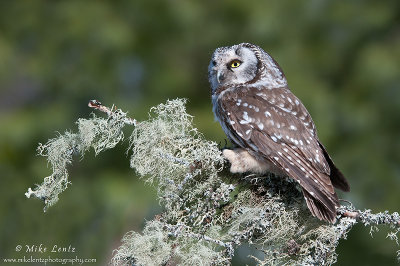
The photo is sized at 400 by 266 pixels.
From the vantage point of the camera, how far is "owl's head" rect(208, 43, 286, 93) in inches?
141

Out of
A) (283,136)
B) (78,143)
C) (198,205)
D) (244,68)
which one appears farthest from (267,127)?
(78,143)

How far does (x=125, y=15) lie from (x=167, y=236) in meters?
5.16

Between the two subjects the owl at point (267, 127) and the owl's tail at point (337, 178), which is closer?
the owl at point (267, 127)

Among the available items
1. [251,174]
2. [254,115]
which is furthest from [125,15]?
[251,174]

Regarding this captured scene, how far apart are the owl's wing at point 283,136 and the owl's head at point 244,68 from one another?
6.2 inches

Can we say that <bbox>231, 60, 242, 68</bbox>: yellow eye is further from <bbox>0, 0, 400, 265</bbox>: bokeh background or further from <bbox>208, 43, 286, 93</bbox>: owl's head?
<bbox>0, 0, 400, 265</bbox>: bokeh background

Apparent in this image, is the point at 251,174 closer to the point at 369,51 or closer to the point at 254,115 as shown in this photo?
the point at 254,115


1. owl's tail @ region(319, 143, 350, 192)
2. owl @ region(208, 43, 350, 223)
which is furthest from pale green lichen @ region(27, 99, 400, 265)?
owl's tail @ region(319, 143, 350, 192)

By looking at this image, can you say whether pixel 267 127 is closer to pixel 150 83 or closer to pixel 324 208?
pixel 324 208

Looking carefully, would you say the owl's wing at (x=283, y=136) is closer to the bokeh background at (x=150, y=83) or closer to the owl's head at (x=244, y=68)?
the owl's head at (x=244, y=68)

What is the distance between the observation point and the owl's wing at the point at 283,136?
8.93ft

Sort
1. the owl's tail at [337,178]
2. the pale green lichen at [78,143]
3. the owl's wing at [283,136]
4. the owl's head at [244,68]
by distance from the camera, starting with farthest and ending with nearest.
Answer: the owl's head at [244,68] < the owl's tail at [337,178] < the owl's wing at [283,136] < the pale green lichen at [78,143]

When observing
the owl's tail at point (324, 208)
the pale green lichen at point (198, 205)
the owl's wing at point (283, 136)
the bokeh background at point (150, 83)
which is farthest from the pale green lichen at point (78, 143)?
the bokeh background at point (150, 83)

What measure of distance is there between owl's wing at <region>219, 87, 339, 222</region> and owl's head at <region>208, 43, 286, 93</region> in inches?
6.2
